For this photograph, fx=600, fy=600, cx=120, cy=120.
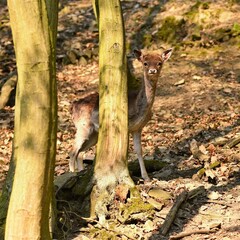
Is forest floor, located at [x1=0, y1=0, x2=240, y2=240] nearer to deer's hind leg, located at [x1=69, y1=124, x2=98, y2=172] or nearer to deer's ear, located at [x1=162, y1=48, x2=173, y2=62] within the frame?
deer's hind leg, located at [x1=69, y1=124, x2=98, y2=172]

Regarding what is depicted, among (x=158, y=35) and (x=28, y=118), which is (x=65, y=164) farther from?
(x=158, y=35)

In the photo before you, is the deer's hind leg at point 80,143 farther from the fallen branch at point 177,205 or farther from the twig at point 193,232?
the twig at point 193,232

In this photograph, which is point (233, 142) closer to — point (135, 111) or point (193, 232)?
point (135, 111)

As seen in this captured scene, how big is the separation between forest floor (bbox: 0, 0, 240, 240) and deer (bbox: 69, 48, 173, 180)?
Answer: 1.77ft

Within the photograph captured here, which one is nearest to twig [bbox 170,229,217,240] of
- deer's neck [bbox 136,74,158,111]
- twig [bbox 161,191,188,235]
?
twig [bbox 161,191,188,235]

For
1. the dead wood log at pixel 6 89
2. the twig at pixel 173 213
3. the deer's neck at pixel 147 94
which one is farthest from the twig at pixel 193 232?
the dead wood log at pixel 6 89

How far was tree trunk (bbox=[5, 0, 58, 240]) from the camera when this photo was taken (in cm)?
536

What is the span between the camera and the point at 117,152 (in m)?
8.14

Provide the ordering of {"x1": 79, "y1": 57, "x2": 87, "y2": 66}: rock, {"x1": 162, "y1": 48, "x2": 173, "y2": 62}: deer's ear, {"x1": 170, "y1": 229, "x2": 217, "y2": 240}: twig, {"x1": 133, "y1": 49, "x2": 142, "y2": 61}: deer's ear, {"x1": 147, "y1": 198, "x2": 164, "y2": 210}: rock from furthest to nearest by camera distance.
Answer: {"x1": 79, "y1": 57, "x2": 87, "y2": 66}: rock, {"x1": 162, "y1": 48, "x2": 173, "y2": 62}: deer's ear, {"x1": 133, "y1": 49, "x2": 142, "y2": 61}: deer's ear, {"x1": 147, "y1": 198, "x2": 164, "y2": 210}: rock, {"x1": 170, "y1": 229, "x2": 217, "y2": 240}: twig

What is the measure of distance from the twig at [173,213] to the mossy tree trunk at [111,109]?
662 millimetres

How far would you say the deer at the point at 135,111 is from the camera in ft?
33.7

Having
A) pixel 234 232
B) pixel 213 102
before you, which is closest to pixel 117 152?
pixel 234 232

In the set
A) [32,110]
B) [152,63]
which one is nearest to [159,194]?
[152,63]

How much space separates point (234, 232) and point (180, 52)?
1074 cm
